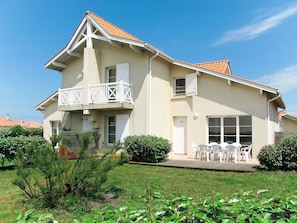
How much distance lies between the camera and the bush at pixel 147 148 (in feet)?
40.6

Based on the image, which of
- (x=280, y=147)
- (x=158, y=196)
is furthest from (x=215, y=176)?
(x=158, y=196)

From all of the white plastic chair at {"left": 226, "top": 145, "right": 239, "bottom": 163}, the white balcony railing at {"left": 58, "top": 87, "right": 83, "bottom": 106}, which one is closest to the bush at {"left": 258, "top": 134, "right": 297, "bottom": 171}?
the white plastic chair at {"left": 226, "top": 145, "right": 239, "bottom": 163}

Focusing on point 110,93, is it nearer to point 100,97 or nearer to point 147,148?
point 100,97

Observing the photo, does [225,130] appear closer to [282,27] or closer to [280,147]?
[280,147]

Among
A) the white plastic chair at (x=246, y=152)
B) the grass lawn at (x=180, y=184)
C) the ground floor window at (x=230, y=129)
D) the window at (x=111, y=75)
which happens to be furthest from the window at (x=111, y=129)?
the white plastic chair at (x=246, y=152)

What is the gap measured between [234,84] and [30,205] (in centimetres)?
1192

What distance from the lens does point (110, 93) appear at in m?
15.0

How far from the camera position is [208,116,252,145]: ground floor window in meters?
13.7

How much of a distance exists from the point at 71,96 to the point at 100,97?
88.6 inches

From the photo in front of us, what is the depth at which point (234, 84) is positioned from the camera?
46.0 ft

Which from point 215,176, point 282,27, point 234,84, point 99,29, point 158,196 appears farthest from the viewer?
point 99,29

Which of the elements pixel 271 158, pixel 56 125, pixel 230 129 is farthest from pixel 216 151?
pixel 56 125

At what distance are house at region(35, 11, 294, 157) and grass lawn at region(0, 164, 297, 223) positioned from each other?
181 inches

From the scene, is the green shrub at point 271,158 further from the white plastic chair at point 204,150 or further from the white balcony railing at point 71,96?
the white balcony railing at point 71,96
